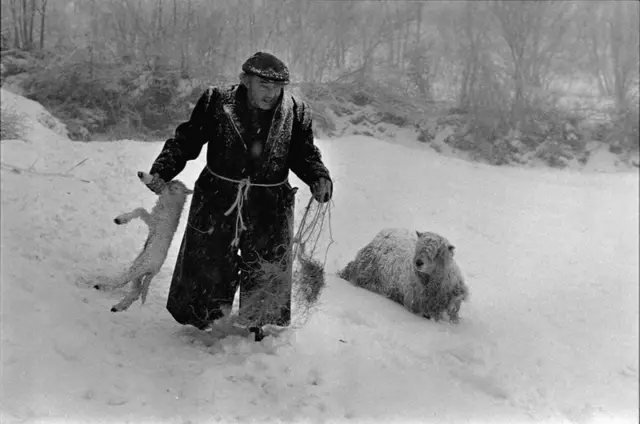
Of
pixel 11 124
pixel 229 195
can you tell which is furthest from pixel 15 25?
pixel 229 195

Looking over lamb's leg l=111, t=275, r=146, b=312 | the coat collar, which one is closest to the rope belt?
the coat collar

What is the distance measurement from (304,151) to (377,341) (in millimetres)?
931

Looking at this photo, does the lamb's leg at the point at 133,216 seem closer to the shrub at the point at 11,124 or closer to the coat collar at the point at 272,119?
the coat collar at the point at 272,119

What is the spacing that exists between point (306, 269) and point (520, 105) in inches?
66.0

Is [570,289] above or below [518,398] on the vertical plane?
above

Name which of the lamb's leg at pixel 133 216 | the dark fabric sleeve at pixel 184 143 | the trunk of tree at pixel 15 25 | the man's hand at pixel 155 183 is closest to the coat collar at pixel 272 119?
the dark fabric sleeve at pixel 184 143

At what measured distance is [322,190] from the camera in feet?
8.52

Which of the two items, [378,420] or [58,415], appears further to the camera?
[378,420]

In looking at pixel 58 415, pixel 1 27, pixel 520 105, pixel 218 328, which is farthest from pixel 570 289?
pixel 1 27

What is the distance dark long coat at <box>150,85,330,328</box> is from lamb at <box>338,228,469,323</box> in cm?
124

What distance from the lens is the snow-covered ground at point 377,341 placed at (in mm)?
1912

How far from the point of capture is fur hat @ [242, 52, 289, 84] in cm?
242

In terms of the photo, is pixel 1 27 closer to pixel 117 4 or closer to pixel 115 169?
pixel 117 4

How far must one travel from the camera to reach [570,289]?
97.7 inches
